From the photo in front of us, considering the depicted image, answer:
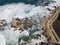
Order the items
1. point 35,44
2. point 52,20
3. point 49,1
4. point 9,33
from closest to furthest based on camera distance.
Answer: point 35,44, point 9,33, point 52,20, point 49,1

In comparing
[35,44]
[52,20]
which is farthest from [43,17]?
[35,44]

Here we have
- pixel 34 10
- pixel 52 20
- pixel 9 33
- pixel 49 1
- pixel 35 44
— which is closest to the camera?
pixel 35 44

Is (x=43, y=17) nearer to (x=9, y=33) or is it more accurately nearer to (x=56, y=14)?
(x=56, y=14)

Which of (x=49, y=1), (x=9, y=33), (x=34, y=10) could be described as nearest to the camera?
(x=9, y=33)

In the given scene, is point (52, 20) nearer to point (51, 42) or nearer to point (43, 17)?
point (43, 17)

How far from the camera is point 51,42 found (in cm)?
629

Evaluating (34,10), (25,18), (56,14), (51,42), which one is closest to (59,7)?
(56,14)

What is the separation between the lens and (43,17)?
289 inches

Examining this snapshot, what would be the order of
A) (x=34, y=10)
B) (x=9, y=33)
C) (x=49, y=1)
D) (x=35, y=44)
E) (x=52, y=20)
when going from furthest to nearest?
(x=49, y=1) < (x=34, y=10) < (x=52, y=20) < (x=9, y=33) < (x=35, y=44)

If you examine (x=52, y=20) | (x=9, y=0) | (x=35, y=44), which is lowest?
(x=35, y=44)

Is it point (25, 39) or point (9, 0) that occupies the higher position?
point (9, 0)

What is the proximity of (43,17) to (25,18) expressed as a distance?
0.66m

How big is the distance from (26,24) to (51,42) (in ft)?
4.07

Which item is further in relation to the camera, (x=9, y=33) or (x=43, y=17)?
(x=43, y=17)
